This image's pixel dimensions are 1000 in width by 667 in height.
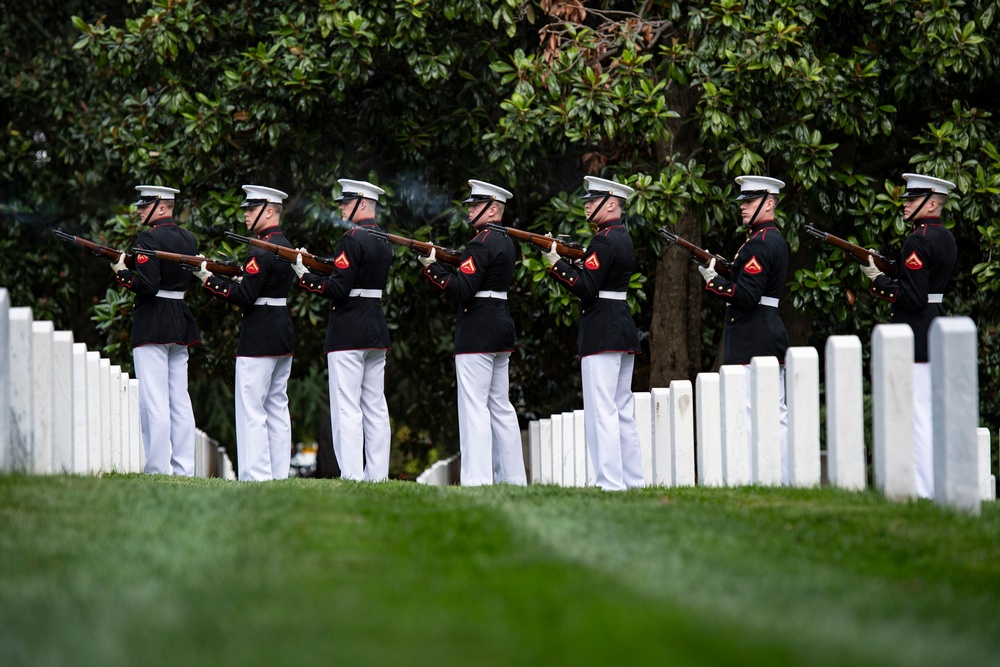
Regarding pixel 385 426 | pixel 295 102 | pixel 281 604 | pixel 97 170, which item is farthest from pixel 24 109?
pixel 281 604

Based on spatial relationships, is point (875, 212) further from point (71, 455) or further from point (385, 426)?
point (71, 455)

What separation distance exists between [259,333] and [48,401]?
12.0 feet

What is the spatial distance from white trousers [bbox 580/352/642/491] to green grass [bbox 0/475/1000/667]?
9.56 ft

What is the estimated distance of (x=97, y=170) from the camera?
51.3 ft

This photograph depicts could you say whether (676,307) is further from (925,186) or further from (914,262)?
(914,262)

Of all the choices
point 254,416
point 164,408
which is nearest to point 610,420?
point 254,416

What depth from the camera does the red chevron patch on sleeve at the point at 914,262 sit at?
9359 millimetres

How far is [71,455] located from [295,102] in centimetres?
604

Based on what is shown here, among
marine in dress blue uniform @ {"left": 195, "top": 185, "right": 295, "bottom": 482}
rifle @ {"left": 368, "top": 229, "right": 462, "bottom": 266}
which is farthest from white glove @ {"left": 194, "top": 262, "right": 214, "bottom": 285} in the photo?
rifle @ {"left": 368, "top": 229, "right": 462, "bottom": 266}

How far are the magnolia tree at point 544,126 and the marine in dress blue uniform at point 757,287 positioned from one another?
167 cm

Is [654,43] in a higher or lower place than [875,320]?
higher

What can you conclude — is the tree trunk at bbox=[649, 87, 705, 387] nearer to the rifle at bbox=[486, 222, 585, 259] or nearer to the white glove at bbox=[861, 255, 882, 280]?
the rifle at bbox=[486, 222, 585, 259]

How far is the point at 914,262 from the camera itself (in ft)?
30.7

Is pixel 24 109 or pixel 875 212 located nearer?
pixel 875 212
